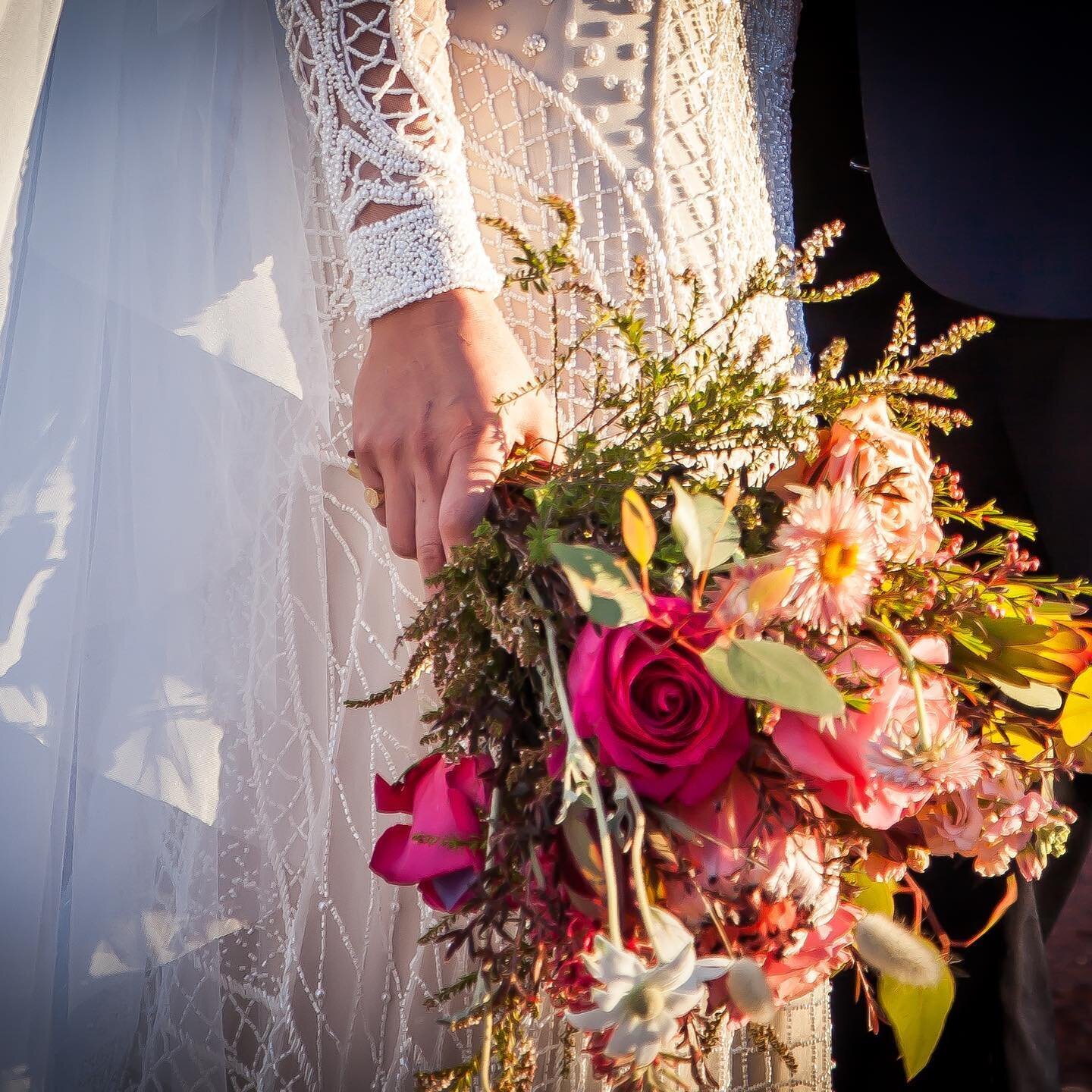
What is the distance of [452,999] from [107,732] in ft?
1.25

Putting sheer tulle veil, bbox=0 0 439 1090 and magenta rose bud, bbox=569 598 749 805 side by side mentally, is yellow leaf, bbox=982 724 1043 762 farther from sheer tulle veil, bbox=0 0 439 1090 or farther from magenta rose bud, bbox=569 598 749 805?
sheer tulle veil, bbox=0 0 439 1090

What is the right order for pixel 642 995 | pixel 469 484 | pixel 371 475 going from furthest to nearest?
pixel 371 475 → pixel 469 484 → pixel 642 995

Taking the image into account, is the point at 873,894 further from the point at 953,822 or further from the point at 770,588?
the point at 770,588

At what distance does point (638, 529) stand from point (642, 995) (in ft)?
0.68

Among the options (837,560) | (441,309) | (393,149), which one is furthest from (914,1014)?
(393,149)

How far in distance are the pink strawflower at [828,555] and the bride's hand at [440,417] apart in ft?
0.67

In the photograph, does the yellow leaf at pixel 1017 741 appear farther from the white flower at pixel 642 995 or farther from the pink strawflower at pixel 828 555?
the white flower at pixel 642 995

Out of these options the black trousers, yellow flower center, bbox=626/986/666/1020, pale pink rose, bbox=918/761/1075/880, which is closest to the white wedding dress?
pale pink rose, bbox=918/761/1075/880

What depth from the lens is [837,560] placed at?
1.53 ft

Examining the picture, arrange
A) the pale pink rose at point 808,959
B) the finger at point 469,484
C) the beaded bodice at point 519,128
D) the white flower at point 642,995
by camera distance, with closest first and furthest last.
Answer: the white flower at point 642,995
the pale pink rose at point 808,959
the finger at point 469,484
the beaded bodice at point 519,128

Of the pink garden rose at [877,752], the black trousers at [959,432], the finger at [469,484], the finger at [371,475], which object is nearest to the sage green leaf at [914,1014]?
the pink garden rose at [877,752]

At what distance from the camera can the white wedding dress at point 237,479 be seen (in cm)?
74

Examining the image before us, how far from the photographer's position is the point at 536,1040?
0.75 meters

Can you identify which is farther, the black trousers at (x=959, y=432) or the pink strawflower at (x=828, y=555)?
the black trousers at (x=959, y=432)
